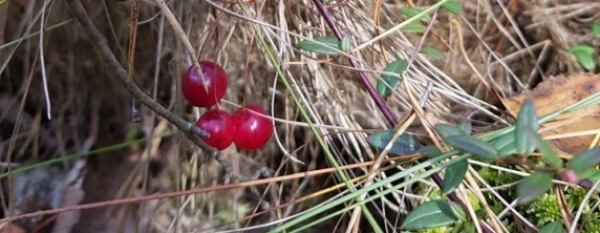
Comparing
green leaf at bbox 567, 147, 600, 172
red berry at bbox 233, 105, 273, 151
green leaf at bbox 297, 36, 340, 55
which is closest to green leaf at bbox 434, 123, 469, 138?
green leaf at bbox 567, 147, 600, 172

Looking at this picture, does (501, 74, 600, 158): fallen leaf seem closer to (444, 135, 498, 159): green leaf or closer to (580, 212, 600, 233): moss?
(580, 212, 600, 233): moss

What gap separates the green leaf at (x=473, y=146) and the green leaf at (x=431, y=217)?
143mm

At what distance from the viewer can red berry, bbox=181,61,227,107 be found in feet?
3.10

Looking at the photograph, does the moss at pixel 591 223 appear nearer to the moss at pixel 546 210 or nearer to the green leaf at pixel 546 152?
the moss at pixel 546 210

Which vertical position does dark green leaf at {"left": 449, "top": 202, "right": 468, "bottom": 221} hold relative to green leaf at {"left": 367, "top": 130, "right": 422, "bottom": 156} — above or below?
below

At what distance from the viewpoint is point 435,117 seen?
1.21 metres

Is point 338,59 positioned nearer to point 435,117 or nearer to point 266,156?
point 435,117

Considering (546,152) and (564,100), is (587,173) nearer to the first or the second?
(546,152)

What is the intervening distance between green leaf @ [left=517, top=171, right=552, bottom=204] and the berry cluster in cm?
45

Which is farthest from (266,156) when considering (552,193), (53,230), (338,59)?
(552,193)

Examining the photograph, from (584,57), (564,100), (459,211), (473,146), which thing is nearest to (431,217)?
(459,211)

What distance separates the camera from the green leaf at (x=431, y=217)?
77cm

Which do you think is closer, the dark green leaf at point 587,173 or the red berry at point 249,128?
the dark green leaf at point 587,173

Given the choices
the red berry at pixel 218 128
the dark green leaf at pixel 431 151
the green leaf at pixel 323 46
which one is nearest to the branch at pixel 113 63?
the red berry at pixel 218 128
